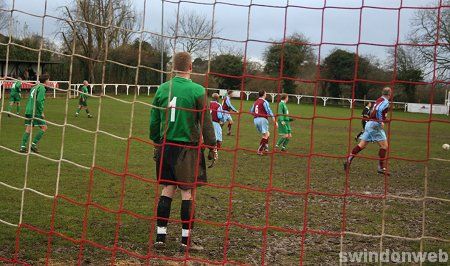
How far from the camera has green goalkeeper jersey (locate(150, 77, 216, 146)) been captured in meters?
4.77

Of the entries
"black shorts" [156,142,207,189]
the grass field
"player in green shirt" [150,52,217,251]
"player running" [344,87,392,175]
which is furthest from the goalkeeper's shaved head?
"player running" [344,87,392,175]

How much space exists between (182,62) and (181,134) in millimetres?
694

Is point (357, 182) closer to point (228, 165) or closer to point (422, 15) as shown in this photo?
point (228, 165)

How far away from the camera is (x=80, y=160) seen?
1027 cm

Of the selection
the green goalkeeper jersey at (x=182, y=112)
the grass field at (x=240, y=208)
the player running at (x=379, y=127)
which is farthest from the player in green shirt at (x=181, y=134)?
the player running at (x=379, y=127)

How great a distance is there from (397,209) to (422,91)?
5.57 ft

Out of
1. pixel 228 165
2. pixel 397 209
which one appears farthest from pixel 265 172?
pixel 397 209

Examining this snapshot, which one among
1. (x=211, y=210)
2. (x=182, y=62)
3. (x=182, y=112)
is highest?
(x=182, y=62)

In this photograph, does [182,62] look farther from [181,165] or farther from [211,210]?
[211,210]

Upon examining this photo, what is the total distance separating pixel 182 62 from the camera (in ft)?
15.8

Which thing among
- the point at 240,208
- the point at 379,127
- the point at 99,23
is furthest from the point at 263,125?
the point at 99,23

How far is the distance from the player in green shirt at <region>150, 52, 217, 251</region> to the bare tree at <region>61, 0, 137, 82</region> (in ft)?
2.20

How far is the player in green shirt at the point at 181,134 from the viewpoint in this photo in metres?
4.77

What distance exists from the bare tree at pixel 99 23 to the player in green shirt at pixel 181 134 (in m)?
0.67
